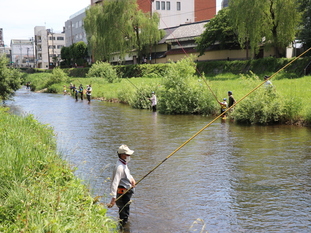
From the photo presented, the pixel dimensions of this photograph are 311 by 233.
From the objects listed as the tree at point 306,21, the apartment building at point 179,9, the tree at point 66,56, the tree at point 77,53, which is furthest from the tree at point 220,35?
the tree at point 66,56

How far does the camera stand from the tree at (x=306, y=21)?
110 ft

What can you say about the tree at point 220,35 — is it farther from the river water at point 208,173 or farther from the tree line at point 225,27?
the river water at point 208,173

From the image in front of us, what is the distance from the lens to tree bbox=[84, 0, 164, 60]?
56125 mm

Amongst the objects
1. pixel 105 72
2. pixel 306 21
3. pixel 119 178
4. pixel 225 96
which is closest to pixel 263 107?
pixel 225 96

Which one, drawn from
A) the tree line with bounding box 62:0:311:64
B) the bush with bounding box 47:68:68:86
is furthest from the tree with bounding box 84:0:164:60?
the bush with bounding box 47:68:68:86

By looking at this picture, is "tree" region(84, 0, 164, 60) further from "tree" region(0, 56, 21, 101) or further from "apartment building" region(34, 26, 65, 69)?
"apartment building" region(34, 26, 65, 69)

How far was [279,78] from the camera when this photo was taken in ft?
107

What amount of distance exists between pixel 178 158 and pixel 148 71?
143 ft

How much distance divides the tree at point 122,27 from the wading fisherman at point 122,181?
50.3m

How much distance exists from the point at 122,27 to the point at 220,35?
14115mm

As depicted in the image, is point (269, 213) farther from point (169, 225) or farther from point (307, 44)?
point (307, 44)

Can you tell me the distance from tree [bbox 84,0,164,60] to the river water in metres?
35.9

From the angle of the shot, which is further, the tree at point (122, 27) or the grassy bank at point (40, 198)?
the tree at point (122, 27)

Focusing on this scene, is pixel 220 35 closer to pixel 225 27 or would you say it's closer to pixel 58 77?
pixel 225 27
